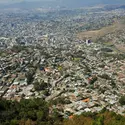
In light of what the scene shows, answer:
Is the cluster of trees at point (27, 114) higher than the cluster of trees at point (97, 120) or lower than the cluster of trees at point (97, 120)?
lower

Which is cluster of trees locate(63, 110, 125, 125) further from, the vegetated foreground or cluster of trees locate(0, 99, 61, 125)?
cluster of trees locate(0, 99, 61, 125)

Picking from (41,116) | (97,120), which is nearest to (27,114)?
(41,116)

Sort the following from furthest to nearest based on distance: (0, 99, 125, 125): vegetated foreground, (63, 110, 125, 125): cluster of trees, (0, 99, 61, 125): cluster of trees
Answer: (0, 99, 61, 125): cluster of trees
(0, 99, 125, 125): vegetated foreground
(63, 110, 125, 125): cluster of trees

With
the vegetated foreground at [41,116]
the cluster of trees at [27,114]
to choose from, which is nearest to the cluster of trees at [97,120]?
the vegetated foreground at [41,116]

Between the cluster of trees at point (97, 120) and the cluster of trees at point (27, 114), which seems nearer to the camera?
the cluster of trees at point (97, 120)

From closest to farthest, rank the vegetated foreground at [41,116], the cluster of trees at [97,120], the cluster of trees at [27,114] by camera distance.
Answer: the cluster of trees at [97,120] < the vegetated foreground at [41,116] < the cluster of trees at [27,114]

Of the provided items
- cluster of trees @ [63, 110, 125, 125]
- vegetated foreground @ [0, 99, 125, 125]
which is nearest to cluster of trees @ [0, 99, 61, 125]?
vegetated foreground @ [0, 99, 125, 125]

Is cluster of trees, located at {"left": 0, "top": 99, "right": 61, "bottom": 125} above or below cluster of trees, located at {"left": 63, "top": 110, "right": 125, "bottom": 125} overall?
below

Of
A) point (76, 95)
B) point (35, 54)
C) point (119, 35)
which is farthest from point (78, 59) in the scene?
point (119, 35)

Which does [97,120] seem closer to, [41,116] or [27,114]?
[41,116]

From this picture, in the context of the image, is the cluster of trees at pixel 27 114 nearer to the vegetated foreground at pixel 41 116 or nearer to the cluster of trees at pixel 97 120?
the vegetated foreground at pixel 41 116

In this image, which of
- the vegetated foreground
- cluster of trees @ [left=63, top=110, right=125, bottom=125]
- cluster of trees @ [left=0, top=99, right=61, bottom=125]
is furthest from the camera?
cluster of trees @ [left=0, top=99, right=61, bottom=125]

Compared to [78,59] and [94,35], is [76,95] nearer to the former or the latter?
[78,59]

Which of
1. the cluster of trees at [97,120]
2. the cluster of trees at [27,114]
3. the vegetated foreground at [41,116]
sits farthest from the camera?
the cluster of trees at [27,114]
